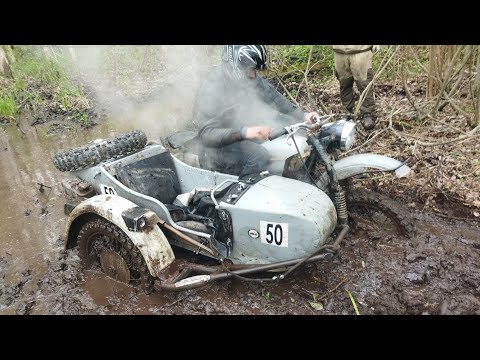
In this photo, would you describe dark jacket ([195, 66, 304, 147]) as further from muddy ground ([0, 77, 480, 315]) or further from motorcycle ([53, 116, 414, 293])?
muddy ground ([0, 77, 480, 315])

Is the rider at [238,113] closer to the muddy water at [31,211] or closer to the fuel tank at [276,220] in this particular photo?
the fuel tank at [276,220]

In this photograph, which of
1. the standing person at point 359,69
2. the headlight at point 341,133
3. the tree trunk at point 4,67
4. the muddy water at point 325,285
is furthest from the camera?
Answer: the tree trunk at point 4,67

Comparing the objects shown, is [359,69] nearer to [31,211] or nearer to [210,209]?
[210,209]

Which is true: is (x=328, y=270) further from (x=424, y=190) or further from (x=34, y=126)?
(x=34, y=126)

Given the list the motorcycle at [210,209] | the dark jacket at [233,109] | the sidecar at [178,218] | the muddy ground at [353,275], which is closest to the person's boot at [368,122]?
the muddy ground at [353,275]

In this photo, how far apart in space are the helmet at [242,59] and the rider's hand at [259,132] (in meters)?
0.67

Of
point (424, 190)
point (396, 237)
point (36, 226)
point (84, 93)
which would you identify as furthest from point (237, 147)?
point (84, 93)

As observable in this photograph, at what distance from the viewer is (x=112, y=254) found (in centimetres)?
394

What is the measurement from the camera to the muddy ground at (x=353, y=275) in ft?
11.4

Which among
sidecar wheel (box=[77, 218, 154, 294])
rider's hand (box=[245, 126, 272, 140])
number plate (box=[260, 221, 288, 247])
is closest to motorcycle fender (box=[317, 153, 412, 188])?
rider's hand (box=[245, 126, 272, 140])

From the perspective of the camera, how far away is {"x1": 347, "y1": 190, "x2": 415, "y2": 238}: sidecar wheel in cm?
412

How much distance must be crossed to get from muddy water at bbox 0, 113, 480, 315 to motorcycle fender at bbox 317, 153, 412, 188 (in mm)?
708

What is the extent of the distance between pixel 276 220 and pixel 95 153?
2192 mm
